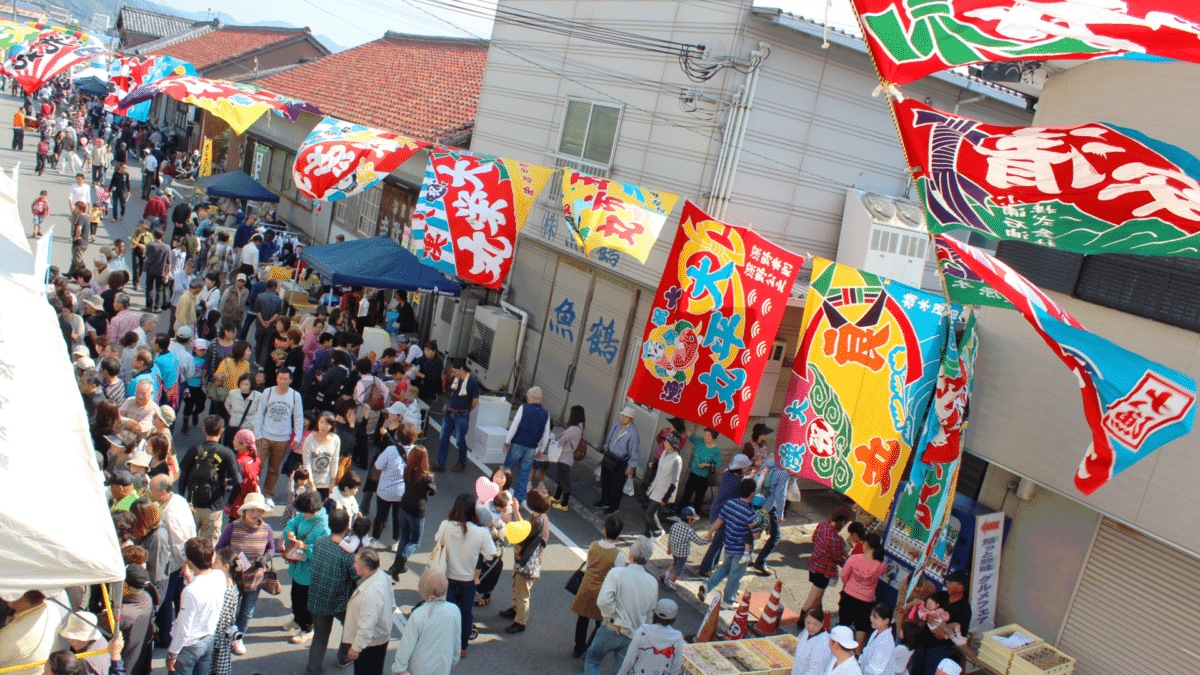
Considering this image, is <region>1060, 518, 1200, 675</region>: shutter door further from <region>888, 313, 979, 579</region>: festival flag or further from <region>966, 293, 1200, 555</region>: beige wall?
<region>888, 313, 979, 579</region>: festival flag

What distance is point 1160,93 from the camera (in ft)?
25.6

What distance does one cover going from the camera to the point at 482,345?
16375 mm

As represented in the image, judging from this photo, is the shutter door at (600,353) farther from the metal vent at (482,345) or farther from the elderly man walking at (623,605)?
the elderly man walking at (623,605)

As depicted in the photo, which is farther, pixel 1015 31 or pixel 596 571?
pixel 596 571

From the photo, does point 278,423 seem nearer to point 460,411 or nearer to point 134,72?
point 460,411

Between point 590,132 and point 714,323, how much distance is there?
20.9 ft

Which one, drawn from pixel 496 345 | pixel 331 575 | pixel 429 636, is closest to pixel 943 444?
pixel 429 636

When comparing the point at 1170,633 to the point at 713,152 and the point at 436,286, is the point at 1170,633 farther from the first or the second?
the point at 436,286

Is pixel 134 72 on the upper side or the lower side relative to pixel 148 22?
lower

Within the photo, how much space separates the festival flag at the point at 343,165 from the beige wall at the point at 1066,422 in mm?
9062

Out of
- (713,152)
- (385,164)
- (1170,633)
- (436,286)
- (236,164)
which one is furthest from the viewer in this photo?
(236,164)

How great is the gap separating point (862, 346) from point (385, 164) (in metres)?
8.23

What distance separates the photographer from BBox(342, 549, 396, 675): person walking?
6422 millimetres

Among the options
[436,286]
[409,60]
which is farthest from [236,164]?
[436,286]
